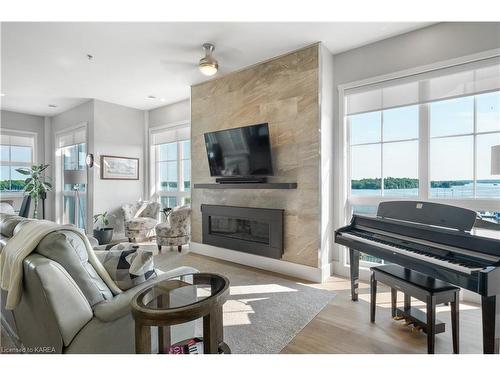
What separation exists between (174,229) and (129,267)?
303 cm

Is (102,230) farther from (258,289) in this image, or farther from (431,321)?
(431,321)

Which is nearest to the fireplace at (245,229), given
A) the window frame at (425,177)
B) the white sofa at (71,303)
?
the window frame at (425,177)

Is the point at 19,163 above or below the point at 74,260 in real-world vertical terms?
above

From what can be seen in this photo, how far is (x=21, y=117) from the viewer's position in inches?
242

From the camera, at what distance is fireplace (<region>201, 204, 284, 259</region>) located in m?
3.46

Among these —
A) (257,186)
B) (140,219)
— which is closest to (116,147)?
(140,219)

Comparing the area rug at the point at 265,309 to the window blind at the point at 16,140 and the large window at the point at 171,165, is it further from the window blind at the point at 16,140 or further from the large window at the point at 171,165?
the window blind at the point at 16,140

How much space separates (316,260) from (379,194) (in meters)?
1.07

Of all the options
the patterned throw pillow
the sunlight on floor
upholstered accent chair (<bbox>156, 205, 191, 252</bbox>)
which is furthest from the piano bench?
upholstered accent chair (<bbox>156, 205, 191, 252</bbox>)

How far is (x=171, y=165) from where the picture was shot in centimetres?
560

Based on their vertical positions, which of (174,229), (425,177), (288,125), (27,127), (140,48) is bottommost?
(174,229)

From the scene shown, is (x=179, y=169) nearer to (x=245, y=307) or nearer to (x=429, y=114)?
(x=245, y=307)

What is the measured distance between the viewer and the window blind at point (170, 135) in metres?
5.31

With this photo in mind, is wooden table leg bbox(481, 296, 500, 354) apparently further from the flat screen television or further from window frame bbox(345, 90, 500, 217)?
the flat screen television
